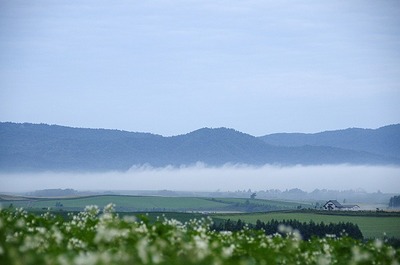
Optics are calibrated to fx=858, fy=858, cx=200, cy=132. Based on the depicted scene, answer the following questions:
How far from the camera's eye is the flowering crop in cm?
1792

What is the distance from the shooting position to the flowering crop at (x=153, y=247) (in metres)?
17.9

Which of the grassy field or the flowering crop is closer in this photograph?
the flowering crop

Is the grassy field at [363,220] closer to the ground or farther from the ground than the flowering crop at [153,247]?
farther from the ground

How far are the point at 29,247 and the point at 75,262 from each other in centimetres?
487

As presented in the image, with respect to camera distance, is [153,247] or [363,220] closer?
[153,247]

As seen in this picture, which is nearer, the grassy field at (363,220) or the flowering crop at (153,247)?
the flowering crop at (153,247)

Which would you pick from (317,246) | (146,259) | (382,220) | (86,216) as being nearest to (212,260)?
(146,259)

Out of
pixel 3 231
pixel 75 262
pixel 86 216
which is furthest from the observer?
pixel 86 216

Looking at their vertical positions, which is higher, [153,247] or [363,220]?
[363,220]

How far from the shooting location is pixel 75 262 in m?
15.9

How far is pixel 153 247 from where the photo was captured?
1933cm

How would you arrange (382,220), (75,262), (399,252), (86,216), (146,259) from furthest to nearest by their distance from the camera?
1. (382,220)
2. (86,216)
3. (399,252)
4. (146,259)
5. (75,262)

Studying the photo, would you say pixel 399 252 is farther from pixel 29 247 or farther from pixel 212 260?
pixel 29 247

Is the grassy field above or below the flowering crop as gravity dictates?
above
